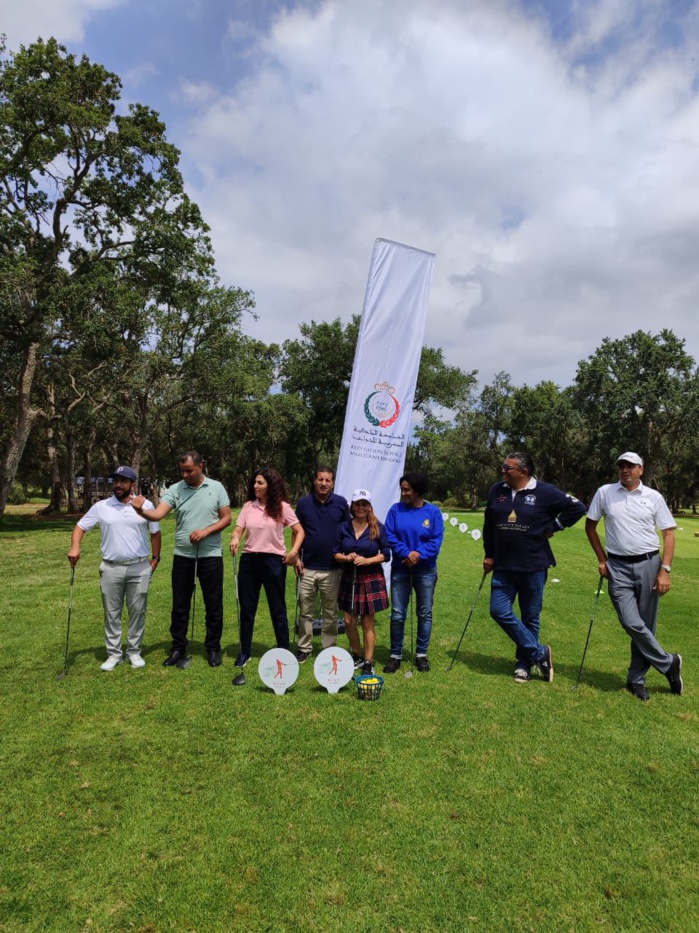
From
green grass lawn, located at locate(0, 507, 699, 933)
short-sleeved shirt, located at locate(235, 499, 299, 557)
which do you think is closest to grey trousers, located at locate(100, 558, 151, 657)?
green grass lawn, located at locate(0, 507, 699, 933)

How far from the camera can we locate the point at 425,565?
5562 mm

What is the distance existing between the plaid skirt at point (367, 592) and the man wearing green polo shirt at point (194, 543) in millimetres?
1296

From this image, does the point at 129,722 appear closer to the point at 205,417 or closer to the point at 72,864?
the point at 72,864

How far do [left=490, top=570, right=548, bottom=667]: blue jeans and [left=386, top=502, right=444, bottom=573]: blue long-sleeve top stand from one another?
67 centimetres

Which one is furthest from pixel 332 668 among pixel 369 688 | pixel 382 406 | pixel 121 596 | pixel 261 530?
pixel 382 406

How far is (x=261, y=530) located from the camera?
5383 millimetres

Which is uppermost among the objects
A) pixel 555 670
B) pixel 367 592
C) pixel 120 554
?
pixel 120 554

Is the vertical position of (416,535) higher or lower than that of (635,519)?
lower

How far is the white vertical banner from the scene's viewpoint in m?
Answer: 7.54

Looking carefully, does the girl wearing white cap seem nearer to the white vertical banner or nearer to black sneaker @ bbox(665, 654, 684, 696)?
the white vertical banner

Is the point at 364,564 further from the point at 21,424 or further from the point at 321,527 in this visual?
the point at 21,424

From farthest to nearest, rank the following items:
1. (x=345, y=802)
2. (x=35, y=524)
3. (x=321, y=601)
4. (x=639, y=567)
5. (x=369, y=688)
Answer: (x=35, y=524) → (x=321, y=601) → (x=639, y=567) → (x=369, y=688) → (x=345, y=802)

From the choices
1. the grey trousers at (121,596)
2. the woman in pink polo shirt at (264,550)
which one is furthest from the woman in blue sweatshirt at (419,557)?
the grey trousers at (121,596)

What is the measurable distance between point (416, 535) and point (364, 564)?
597 millimetres
